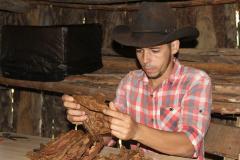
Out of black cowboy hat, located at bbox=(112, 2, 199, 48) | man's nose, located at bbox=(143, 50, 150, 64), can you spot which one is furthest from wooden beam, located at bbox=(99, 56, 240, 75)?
man's nose, located at bbox=(143, 50, 150, 64)

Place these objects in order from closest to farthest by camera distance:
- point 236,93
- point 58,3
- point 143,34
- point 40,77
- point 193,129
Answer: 1. point 193,129
2. point 143,34
3. point 236,93
4. point 40,77
5. point 58,3

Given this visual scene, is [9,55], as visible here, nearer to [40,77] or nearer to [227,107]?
[40,77]

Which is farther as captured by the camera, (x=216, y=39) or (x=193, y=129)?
(x=216, y=39)

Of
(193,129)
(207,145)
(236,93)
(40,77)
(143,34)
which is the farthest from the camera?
(40,77)

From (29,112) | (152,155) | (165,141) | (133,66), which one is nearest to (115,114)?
(165,141)

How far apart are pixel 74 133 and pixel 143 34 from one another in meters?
1.18

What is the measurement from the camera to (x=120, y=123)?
11.9 feet

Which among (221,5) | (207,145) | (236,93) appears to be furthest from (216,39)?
(207,145)

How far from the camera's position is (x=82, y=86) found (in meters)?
6.39

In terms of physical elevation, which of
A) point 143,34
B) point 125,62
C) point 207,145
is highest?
point 143,34

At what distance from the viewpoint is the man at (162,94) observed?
4043 millimetres

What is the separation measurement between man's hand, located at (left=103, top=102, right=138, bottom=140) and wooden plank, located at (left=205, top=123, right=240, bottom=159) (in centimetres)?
150

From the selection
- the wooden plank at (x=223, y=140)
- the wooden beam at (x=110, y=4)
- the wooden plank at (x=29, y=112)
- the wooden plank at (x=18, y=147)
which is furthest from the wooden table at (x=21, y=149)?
the wooden plank at (x=29, y=112)

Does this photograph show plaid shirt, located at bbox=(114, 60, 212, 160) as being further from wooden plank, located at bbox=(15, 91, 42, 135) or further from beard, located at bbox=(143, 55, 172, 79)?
wooden plank, located at bbox=(15, 91, 42, 135)
